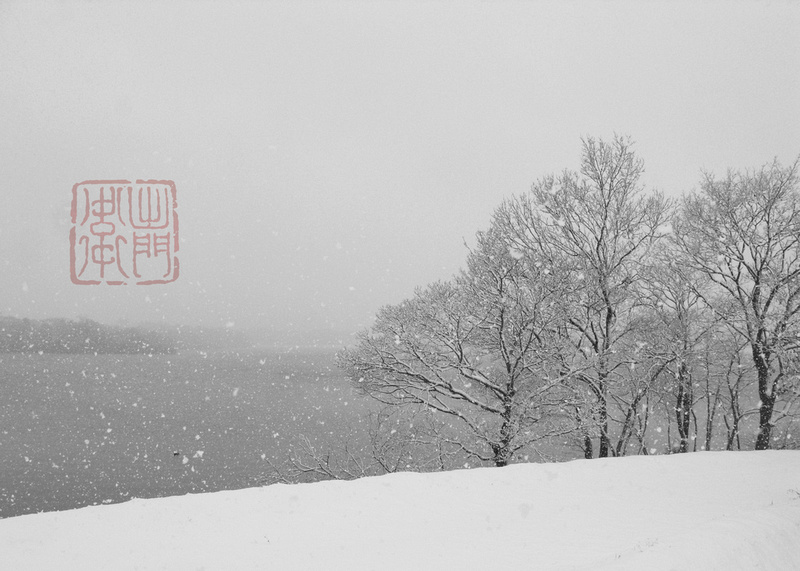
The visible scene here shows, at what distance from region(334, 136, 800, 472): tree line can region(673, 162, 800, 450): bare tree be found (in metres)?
0.05

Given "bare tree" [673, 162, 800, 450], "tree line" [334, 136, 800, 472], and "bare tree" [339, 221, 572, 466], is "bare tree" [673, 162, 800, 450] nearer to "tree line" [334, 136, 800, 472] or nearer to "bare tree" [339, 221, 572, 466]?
"tree line" [334, 136, 800, 472]

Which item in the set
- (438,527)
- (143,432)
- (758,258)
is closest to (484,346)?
(438,527)

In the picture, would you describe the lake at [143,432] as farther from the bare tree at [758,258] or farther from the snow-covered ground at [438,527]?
the bare tree at [758,258]

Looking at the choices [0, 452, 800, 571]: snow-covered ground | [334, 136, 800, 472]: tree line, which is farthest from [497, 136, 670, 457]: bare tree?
[0, 452, 800, 571]: snow-covered ground

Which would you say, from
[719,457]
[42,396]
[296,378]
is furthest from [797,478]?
[296,378]

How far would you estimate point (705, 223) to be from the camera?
1467 centimetres

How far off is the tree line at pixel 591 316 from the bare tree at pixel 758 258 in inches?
1.8

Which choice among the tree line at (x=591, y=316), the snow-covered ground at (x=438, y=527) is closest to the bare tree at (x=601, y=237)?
the tree line at (x=591, y=316)

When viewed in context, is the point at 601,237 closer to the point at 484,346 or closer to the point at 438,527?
the point at 484,346

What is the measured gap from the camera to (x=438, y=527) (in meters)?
7.47

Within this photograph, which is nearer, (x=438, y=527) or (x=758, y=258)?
(x=438, y=527)

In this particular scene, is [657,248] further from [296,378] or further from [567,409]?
[296,378]

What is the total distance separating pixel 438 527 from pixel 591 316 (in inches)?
366

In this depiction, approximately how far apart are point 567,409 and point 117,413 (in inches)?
1988
